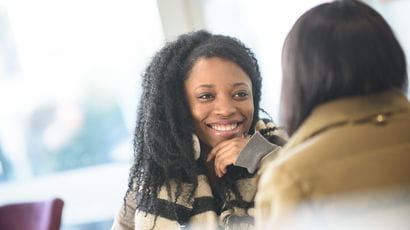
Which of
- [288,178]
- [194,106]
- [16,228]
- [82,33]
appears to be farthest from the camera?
[82,33]

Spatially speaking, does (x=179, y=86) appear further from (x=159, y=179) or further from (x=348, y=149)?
(x=348, y=149)

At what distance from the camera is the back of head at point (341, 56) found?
77 cm

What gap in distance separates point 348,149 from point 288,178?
4.5 inches

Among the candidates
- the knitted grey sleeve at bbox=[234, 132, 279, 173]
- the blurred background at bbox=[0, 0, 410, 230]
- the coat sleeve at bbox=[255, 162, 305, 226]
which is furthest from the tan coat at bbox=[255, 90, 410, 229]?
the blurred background at bbox=[0, 0, 410, 230]

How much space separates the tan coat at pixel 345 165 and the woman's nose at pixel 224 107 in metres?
0.45

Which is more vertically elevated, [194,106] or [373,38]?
[373,38]

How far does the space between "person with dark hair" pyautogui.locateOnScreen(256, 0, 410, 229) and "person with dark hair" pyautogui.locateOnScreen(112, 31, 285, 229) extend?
0.38 meters

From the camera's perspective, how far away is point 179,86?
1.31 metres

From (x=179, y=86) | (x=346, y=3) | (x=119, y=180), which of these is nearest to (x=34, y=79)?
(x=119, y=180)

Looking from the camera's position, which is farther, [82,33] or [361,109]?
[82,33]

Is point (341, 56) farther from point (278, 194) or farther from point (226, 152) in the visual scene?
point (226, 152)

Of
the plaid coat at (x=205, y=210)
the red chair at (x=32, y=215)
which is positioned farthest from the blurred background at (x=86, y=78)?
the plaid coat at (x=205, y=210)

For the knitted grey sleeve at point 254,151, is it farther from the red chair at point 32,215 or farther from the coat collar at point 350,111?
the red chair at point 32,215

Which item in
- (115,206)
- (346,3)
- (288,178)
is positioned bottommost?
(115,206)
